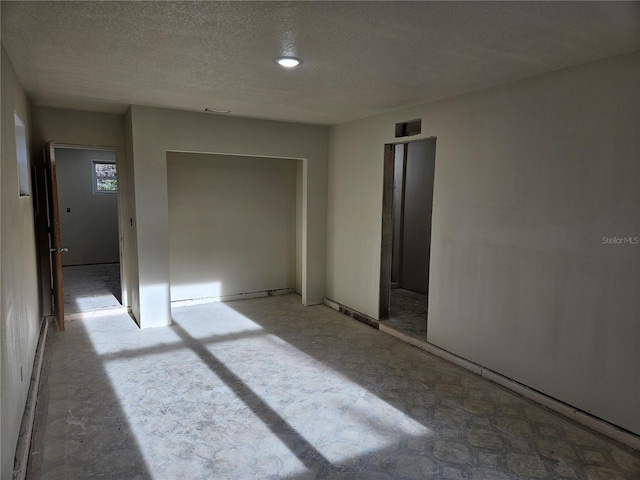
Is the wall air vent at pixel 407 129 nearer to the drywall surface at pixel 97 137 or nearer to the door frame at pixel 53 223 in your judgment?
the drywall surface at pixel 97 137

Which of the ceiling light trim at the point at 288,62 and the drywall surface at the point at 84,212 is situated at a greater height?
the ceiling light trim at the point at 288,62

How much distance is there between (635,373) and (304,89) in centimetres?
315

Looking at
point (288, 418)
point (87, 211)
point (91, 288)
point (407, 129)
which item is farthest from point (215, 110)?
point (87, 211)

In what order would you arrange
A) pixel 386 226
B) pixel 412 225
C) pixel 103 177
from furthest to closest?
pixel 103 177 → pixel 412 225 → pixel 386 226

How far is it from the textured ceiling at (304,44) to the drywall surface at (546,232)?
0.89 feet

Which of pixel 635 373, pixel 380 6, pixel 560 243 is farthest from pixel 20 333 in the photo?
pixel 635 373

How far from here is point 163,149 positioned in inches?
179

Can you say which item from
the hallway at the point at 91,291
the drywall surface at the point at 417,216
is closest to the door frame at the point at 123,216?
the hallway at the point at 91,291

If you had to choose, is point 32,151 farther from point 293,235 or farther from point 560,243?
point 560,243

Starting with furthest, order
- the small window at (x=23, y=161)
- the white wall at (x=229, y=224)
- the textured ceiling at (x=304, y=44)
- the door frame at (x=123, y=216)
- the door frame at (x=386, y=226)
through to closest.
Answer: the white wall at (x=229, y=224) → the door frame at (x=123, y=216) → the door frame at (x=386, y=226) → the small window at (x=23, y=161) → the textured ceiling at (x=304, y=44)

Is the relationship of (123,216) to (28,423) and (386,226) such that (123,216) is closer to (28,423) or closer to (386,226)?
(28,423)

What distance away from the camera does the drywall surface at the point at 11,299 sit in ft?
6.69

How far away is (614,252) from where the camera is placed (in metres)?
2.67

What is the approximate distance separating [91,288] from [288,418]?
4843 mm
